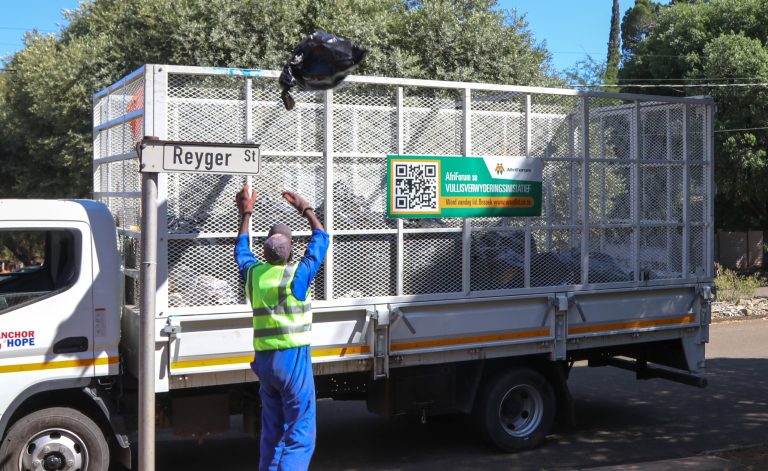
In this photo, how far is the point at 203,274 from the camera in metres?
6.09

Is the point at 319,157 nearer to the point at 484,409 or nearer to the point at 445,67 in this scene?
the point at 484,409

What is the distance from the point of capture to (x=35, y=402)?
5734 millimetres

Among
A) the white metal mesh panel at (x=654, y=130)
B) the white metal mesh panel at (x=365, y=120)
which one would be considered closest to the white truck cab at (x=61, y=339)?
the white metal mesh panel at (x=365, y=120)

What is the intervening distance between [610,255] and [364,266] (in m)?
2.55

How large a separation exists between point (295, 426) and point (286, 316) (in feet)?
2.20

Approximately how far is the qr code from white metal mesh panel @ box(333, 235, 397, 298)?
0.99 feet

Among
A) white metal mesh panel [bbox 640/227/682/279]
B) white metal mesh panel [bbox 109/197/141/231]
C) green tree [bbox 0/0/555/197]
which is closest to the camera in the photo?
white metal mesh panel [bbox 109/197/141/231]

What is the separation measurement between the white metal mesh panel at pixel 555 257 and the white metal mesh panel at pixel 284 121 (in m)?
2.19

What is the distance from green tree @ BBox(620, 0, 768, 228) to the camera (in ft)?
80.2

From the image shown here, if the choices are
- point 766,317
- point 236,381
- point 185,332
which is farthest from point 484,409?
point 766,317

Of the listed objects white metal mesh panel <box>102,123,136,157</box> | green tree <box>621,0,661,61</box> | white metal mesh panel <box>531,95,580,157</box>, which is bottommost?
white metal mesh panel <box>102,123,136,157</box>

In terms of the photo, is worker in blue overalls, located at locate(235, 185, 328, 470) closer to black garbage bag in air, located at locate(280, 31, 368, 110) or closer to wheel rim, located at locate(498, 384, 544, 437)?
black garbage bag in air, located at locate(280, 31, 368, 110)

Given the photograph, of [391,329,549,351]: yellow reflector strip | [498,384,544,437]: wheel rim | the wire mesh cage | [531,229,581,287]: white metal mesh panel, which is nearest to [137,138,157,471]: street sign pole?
the wire mesh cage

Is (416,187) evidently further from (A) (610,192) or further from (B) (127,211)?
(B) (127,211)
